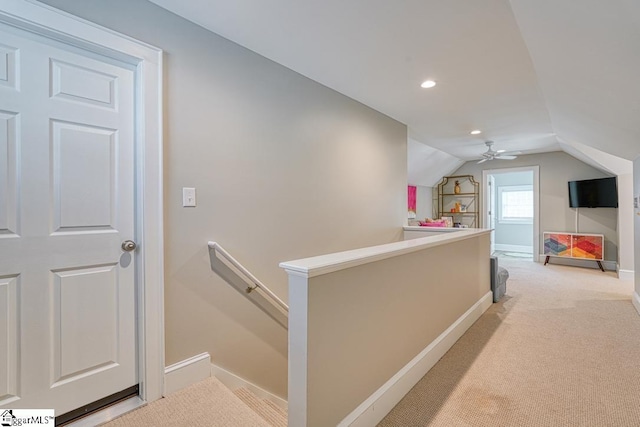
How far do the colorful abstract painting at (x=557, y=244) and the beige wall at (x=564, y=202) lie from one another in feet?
0.82

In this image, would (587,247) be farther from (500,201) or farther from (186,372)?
(186,372)

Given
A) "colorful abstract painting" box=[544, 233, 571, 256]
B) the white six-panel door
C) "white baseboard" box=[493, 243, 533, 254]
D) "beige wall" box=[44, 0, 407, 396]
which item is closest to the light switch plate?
"beige wall" box=[44, 0, 407, 396]

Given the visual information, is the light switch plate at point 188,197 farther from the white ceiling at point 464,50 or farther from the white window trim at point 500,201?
the white window trim at point 500,201

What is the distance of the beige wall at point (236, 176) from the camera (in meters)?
1.77

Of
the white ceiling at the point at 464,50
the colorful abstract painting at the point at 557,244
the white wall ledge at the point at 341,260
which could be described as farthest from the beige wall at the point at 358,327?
the colorful abstract painting at the point at 557,244

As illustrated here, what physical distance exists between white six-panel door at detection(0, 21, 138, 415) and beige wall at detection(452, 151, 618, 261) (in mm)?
7281

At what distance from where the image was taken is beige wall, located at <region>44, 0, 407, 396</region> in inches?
69.6

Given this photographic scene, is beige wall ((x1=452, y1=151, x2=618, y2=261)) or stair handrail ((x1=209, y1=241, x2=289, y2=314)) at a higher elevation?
beige wall ((x1=452, y1=151, x2=618, y2=261))

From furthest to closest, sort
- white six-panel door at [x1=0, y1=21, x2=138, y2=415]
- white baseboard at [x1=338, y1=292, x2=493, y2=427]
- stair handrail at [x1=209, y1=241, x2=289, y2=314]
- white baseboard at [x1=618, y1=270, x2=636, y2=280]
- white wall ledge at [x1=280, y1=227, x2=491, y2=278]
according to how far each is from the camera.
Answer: white baseboard at [x1=618, y1=270, x2=636, y2=280] < stair handrail at [x1=209, y1=241, x2=289, y2=314] < white baseboard at [x1=338, y1=292, x2=493, y2=427] < white six-panel door at [x1=0, y1=21, x2=138, y2=415] < white wall ledge at [x1=280, y1=227, x2=491, y2=278]

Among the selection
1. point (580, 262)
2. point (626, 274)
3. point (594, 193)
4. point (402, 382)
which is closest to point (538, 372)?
point (402, 382)

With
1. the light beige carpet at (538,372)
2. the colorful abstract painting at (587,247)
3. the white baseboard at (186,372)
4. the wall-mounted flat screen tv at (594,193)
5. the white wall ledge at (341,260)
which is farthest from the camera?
the colorful abstract painting at (587,247)

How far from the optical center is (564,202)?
19.5 ft

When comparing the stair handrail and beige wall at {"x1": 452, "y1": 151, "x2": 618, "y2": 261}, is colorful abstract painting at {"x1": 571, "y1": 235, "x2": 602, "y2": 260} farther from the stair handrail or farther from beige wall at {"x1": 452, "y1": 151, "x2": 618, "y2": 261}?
the stair handrail

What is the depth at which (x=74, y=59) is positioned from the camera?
1.48m
